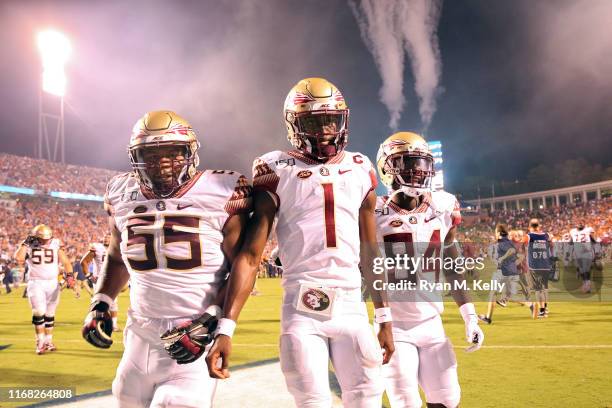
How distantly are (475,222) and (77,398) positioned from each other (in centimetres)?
5562

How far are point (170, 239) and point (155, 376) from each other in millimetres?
710

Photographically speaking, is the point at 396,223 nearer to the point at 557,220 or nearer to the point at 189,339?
the point at 189,339

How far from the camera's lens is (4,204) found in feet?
140

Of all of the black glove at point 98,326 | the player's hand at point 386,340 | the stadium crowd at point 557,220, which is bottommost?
the player's hand at point 386,340

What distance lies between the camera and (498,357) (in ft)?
24.5

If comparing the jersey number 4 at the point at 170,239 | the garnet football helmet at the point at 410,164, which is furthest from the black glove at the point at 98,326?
the garnet football helmet at the point at 410,164

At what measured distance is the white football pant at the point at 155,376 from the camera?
2.64 meters

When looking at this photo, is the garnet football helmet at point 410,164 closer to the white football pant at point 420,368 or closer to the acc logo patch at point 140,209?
the white football pant at point 420,368

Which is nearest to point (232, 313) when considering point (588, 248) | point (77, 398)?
point (77, 398)

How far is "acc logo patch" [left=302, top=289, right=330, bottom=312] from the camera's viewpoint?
110 inches

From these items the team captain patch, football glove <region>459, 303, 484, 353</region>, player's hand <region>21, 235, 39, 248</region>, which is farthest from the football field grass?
the team captain patch

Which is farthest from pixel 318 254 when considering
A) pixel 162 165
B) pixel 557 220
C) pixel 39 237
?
pixel 557 220

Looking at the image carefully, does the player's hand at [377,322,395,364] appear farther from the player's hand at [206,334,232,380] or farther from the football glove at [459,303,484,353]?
the football glove at [459,303,484,353]

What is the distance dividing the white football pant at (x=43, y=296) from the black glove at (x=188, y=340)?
715 centimetres
